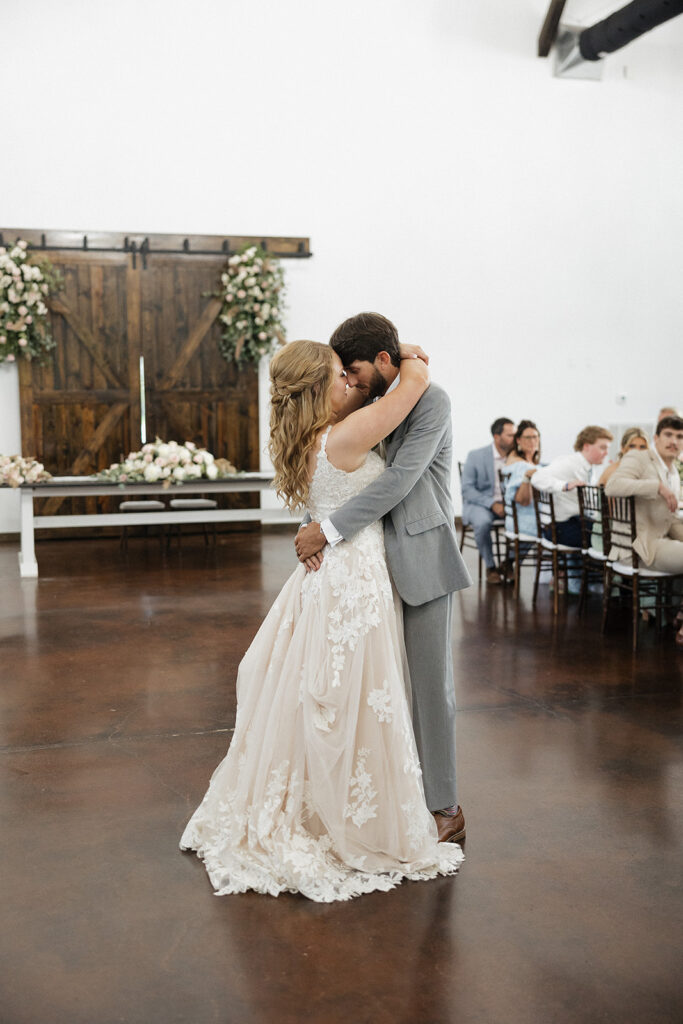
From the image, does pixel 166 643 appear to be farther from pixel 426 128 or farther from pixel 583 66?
pixel 583 66

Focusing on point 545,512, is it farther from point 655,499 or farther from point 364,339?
point 364,339

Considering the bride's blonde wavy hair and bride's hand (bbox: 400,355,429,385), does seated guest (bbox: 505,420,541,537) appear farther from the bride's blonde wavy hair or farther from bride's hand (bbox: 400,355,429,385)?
the bride's blonde wavy hair

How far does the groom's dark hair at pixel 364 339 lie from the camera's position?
3.10m

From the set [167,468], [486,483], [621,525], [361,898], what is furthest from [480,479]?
[361,898]

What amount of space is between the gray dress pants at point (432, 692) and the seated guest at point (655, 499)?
3112mm

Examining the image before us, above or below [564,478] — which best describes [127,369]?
above

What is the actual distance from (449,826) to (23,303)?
881 cm

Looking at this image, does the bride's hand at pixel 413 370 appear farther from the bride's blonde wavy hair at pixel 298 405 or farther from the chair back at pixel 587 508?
the chair back at pixel 587 508

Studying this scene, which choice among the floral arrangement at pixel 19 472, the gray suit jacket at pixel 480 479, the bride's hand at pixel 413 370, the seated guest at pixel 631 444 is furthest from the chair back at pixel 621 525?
the floral arrangement at pixel 19 472

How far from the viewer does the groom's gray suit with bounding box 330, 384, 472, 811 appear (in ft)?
10.5

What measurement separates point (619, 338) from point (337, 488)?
10815 millimetres

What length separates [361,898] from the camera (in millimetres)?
2955

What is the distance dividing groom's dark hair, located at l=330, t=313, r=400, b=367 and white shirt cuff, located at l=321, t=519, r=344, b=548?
51cm

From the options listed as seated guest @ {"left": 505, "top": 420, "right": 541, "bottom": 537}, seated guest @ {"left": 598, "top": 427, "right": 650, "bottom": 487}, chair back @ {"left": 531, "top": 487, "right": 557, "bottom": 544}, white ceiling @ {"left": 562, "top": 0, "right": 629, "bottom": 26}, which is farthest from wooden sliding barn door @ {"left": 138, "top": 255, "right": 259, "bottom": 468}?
seated guest @ {"left": 598, "top": 427, "right": 650, "bottom": 487}
